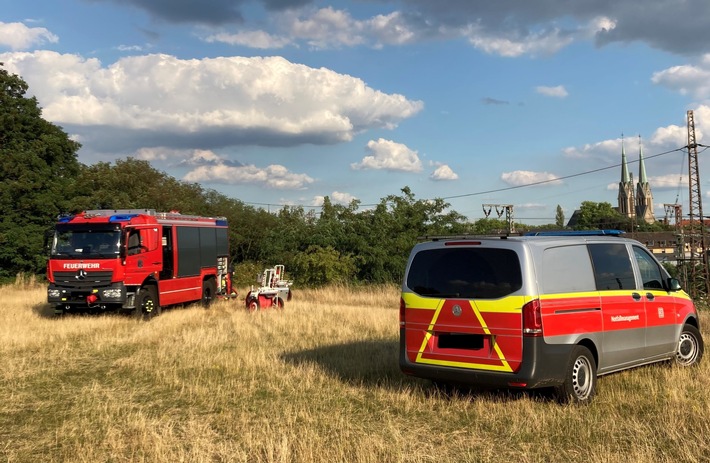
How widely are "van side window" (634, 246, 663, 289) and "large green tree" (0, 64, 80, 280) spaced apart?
110ft

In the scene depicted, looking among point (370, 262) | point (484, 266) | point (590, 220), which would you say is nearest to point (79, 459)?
point (484, 266)

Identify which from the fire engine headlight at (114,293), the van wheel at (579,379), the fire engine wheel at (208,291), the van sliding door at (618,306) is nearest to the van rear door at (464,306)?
the van wheel at (579,379)

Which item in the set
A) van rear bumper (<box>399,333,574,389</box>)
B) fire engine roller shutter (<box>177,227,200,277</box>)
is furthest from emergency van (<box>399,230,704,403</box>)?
fire engine roller shutter (<box>177,227,200,277</box>)

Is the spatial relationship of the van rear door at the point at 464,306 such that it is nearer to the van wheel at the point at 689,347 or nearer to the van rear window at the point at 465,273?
the van rear window at the point at 465,273

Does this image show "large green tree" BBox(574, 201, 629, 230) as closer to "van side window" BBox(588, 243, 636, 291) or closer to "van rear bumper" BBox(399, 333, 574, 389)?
"van side window" BBox(588, 243, 636, 291)

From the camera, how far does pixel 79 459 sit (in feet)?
17.5

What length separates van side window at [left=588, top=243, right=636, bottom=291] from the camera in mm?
7430

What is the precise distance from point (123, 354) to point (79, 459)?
612 cm

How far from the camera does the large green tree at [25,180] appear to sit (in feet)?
111

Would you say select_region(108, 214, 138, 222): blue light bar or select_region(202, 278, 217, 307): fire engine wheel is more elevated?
select_region(108, 214, 138, 222): blue light bar

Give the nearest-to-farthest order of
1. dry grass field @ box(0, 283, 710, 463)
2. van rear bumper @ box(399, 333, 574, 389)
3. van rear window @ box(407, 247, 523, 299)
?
dry grass field @ box(0, 283, 710, 463) → van rear bumper @ box(399, 333, 574, 389) → van rear window @ box(407, 247, 523, 299)

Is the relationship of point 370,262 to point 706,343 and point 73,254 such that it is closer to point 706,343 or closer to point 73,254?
point 73,254

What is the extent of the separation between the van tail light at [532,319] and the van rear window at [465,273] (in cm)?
24

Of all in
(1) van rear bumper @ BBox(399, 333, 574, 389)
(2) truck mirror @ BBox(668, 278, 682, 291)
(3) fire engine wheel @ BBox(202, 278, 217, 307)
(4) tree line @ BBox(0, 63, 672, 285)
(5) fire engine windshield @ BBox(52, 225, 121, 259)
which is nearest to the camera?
(1) van rear bumper @ BBox(399, 333, 574, 389)
